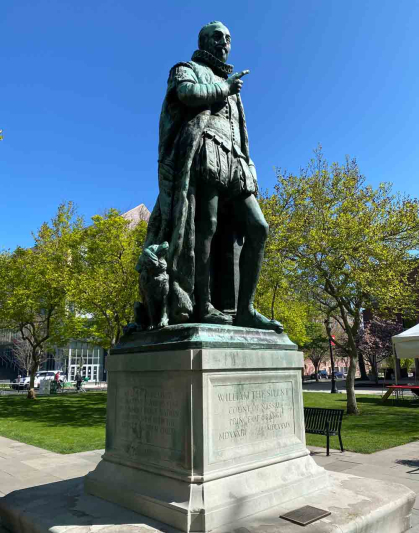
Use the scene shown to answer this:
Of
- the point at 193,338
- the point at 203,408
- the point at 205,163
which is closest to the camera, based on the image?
the point at 203,408

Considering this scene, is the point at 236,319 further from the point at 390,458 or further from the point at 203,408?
the point at 390,458

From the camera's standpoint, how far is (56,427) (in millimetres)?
13828

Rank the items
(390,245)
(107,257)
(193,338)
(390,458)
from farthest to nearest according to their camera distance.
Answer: (107,257) < (390,245) < (390,458) < (193,338)

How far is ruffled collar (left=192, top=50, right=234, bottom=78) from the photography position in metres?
5.32

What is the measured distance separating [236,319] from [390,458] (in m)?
6.10

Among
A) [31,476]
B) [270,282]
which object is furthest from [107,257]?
[31,476]

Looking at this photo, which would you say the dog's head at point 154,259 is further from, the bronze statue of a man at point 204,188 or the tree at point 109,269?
the tree at point 109,269

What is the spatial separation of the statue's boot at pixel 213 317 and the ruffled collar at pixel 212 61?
3017 millimetres

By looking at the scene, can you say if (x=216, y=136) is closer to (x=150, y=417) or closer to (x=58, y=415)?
(x=150, y=417)

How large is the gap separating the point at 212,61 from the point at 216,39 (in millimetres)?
271

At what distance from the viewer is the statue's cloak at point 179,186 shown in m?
4.59

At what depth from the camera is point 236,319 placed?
4.98 meters

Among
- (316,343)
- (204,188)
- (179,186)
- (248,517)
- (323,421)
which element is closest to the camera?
(248,517)

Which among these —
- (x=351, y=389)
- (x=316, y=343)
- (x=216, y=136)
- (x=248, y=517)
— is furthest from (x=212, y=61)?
(x=316, y=343)
